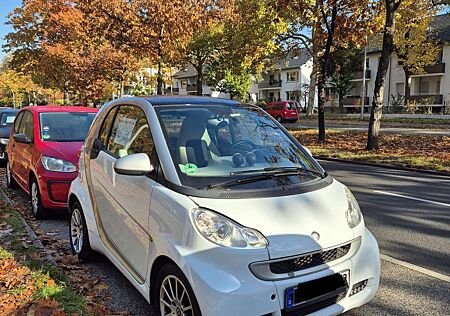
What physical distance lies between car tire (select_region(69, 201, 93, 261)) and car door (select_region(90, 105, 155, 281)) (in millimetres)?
496

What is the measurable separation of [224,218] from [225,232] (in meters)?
0.09

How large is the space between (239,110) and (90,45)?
22.3 m

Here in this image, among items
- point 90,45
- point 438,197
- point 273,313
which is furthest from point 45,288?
point 90,45

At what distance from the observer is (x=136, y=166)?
3.07 metres

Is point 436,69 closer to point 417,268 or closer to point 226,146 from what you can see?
point 417,268

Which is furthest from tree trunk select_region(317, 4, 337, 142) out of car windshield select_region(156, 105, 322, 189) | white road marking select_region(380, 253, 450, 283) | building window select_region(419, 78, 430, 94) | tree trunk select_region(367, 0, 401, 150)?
building window select_region(419, 78, 430, 94)

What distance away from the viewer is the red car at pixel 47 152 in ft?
19.1

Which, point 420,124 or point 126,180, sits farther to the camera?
point 420,124

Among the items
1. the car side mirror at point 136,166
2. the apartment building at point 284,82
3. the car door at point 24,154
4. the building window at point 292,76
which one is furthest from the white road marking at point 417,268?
the building window at point 292,76

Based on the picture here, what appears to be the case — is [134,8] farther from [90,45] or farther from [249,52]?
[249,52]

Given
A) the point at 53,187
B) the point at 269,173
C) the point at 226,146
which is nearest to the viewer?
the point at 269,173

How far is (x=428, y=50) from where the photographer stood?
3591 centimetres

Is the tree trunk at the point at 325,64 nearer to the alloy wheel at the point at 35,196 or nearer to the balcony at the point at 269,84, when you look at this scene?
the alloy wheel at the point at 35,196

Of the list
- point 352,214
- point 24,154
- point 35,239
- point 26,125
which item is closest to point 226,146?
point 352,214
